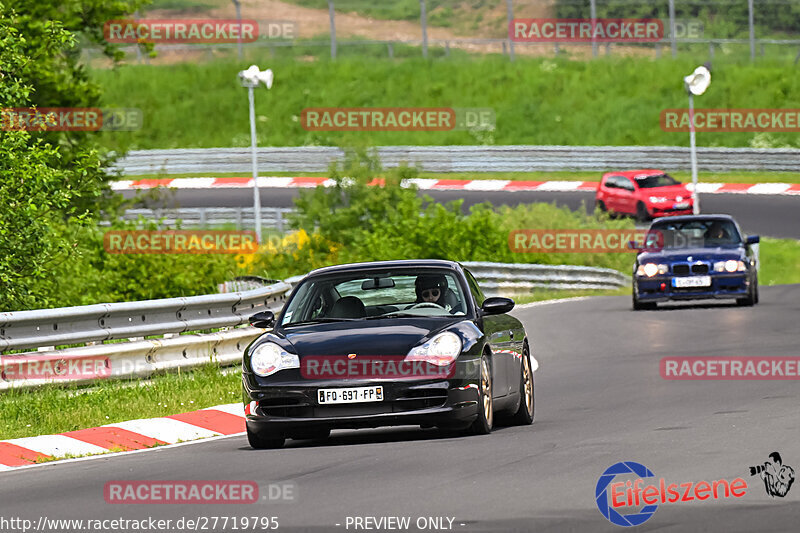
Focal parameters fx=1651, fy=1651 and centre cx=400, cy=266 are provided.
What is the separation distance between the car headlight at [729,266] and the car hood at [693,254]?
2.3 inches

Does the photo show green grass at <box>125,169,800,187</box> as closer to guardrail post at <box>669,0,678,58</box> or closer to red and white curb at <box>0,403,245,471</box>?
guardrail post at <box>669,0,678,58</box>

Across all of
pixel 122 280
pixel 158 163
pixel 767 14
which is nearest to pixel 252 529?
pixel 122 280

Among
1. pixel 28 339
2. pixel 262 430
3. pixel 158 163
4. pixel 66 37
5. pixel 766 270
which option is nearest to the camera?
pixel 262 430

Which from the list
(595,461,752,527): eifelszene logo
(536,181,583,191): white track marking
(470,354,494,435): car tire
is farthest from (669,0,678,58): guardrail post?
(595,461,752,527): eifelszene logo

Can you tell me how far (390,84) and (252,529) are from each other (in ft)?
171

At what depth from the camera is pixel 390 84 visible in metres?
59.1

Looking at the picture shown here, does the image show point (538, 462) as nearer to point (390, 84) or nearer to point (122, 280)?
point (122, 280)

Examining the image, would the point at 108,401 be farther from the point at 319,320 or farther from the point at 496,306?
Result: the point at 496,306

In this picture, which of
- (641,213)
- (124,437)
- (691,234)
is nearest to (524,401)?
(124,437)

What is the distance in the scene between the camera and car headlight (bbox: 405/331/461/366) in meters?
11.0

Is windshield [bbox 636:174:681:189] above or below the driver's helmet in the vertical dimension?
above

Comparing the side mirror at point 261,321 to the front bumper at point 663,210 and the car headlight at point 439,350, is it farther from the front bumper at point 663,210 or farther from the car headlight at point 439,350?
the front bumper at point 663,210

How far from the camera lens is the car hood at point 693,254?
23.7 metres

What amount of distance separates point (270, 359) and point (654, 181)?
105ft
